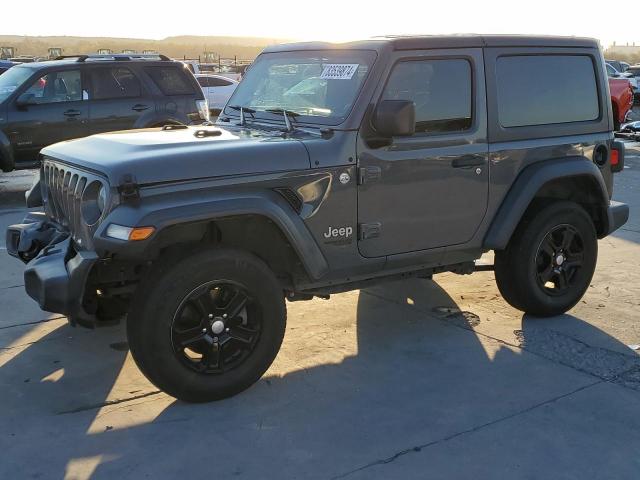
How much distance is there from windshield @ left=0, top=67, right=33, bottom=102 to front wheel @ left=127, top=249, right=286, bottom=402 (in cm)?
747

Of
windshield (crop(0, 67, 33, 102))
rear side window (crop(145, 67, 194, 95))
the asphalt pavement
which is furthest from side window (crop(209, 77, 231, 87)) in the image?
the asphalt pavement

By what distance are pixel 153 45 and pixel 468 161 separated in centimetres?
10458

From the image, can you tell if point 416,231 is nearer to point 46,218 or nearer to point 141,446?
point 141,446

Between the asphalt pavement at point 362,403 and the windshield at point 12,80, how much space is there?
5443 mm

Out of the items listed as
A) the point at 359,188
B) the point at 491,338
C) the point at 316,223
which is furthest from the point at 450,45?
the point at 491,338

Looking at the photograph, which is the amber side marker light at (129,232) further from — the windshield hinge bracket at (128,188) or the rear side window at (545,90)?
the rear side window at (545,90)

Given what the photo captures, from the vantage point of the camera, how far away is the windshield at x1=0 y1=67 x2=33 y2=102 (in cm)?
1002

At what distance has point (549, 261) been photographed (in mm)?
5133

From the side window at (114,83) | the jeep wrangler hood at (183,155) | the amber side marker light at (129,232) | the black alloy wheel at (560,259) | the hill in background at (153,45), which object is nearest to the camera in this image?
the amber side marker light at (129,232)

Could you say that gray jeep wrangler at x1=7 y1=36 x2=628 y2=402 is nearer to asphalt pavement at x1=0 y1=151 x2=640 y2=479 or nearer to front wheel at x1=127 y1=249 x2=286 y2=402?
front wheel at x1=127 y1=249 x2=286 y2=402

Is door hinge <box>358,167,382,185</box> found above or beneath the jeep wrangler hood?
beneath

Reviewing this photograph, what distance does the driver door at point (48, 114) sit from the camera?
32.6ft

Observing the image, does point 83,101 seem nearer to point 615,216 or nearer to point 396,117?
point 396,117

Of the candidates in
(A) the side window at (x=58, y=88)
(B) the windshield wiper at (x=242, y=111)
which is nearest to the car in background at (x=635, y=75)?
(A) the side window at (x=58, y=88)
